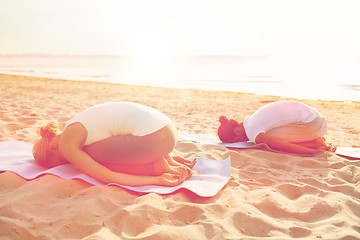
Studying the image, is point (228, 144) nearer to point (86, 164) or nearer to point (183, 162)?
point (183, 162)

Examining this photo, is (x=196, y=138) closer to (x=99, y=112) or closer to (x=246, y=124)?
(x=246, y=124)

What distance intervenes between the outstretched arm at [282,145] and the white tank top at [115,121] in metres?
1.75

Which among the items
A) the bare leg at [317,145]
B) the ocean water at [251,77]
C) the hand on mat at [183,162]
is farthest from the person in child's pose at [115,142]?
the ocean water at [251,77]

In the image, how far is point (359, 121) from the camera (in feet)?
20.9

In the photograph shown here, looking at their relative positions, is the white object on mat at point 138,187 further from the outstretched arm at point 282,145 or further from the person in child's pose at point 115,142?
the outstretched arm at point 282,145

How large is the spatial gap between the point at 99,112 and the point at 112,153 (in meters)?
0.38

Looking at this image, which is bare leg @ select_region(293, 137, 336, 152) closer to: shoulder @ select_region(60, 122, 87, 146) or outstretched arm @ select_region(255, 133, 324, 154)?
outstretched arm @ select_region(255, 133, 324, 154)

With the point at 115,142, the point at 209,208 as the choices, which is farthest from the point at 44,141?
the point at 209,208

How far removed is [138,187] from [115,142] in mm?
443

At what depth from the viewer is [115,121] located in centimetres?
270

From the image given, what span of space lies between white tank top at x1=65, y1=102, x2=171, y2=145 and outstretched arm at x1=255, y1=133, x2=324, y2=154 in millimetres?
1754

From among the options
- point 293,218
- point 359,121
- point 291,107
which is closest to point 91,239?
point 293,218

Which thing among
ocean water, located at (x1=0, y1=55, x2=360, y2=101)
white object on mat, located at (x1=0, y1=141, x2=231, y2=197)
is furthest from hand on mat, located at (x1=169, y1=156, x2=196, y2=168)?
ocean water, located at (x1=0, y1=55, x2=360, y2=101)

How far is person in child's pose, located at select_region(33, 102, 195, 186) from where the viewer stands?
2.59 m
